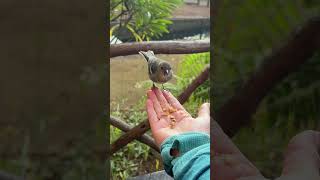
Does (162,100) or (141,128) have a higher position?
(162,100)

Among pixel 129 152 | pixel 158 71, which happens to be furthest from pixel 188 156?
pixel 129 152

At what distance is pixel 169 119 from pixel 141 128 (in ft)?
1.80

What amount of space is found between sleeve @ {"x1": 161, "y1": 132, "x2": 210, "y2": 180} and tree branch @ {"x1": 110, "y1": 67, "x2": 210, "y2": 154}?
0.58 metres

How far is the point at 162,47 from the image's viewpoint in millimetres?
1284

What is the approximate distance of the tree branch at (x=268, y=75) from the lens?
48 centimetres

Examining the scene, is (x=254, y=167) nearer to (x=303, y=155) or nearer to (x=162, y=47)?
(x=303, y=155)

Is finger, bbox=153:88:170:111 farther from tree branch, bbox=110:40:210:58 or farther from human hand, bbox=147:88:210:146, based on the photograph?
tree branch, bbox=110:40:210:58

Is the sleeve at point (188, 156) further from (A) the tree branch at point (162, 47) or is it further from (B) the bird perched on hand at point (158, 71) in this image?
(A) the tree branch at point (162, 47)

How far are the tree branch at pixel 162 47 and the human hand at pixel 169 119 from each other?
0.49 metres

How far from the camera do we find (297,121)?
495 millimetres
